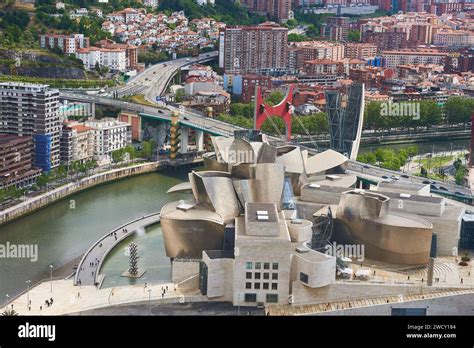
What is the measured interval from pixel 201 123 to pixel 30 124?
223 inches

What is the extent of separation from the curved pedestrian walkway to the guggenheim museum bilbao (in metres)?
1.16

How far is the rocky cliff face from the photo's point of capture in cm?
2750

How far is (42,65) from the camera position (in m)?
28.0

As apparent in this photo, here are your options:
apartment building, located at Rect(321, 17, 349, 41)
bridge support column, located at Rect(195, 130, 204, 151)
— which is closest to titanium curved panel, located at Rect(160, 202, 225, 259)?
bridge support column, located at Rect(195, 130, 204, 151)

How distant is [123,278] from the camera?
12.0 m

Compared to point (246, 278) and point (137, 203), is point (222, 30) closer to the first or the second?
point (137, 203)

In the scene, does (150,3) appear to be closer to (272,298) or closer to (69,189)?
(69,189)

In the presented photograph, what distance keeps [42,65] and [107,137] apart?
8733 mm

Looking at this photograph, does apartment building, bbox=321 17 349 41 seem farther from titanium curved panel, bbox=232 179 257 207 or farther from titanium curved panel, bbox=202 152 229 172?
titanium curved panel, bbox=232 179 257 207

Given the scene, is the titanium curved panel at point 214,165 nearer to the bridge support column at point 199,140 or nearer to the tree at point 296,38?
the bridge support column at point 199,140

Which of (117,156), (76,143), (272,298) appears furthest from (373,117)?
(272,298)

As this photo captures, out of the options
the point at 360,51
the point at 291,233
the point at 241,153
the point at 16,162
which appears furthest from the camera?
the point at 360,51

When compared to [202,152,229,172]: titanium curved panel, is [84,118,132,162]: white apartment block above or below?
below

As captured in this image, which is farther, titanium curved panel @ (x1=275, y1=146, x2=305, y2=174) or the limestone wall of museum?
titanium curved panel @ (x1=275, y1=146, x2=305, y2=174)
